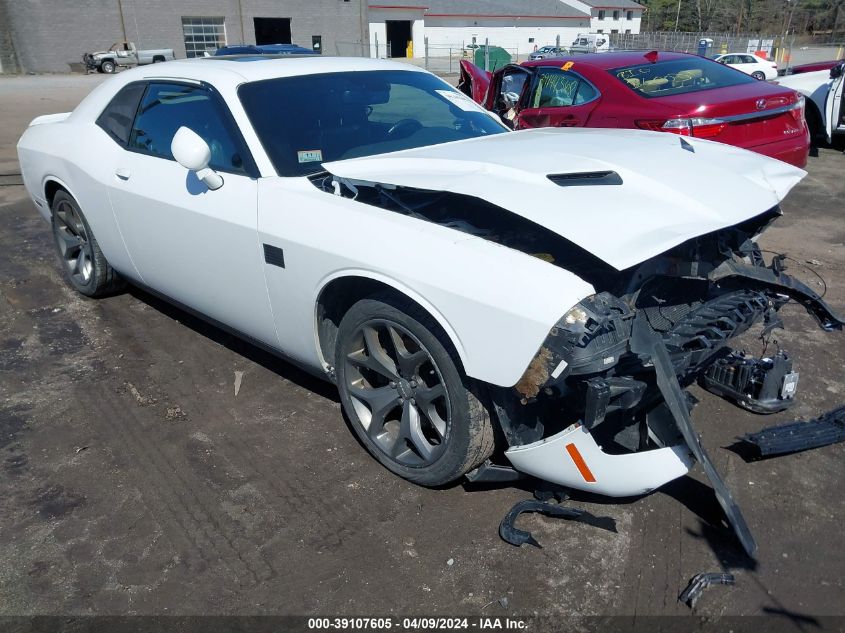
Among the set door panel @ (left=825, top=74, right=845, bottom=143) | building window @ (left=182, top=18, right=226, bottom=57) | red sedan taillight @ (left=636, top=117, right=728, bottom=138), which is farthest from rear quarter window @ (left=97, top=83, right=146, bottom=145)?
building window @ (left=182, top=18, right=226, bottom=57)

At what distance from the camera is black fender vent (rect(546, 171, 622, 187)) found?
2777 millimetres

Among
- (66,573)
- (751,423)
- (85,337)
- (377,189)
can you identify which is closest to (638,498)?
(751,423)

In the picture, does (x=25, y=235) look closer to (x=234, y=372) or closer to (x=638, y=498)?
(x=234, y=372)

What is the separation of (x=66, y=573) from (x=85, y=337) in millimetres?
2377

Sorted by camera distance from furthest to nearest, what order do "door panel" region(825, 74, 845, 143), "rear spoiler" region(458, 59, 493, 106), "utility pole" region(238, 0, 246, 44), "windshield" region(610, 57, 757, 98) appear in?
"utility pole" region(238, 0, 246, 44) < "door panel" region(825, 74, 845, 143) < "rear spoiler" region(458, 59, 493, 106) < "windshield" region(610, 57, 757, 98)

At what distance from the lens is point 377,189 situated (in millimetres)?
3055

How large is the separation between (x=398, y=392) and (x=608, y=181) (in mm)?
1229

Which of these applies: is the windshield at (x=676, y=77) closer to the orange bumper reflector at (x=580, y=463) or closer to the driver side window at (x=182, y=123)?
the driver side window at (x=182, y=123)

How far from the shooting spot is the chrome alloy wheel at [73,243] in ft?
16.0

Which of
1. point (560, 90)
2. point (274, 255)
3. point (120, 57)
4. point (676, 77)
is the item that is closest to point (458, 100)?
point (274, 255)

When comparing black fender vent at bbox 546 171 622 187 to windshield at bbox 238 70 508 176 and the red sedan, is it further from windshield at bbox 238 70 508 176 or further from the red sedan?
the red sedan

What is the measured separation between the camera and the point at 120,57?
3606 cm

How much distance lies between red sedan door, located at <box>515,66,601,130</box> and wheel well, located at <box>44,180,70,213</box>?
418 cm

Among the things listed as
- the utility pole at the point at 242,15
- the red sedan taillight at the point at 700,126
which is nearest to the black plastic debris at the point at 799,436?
the red sedan taillight at the point at 700,126
